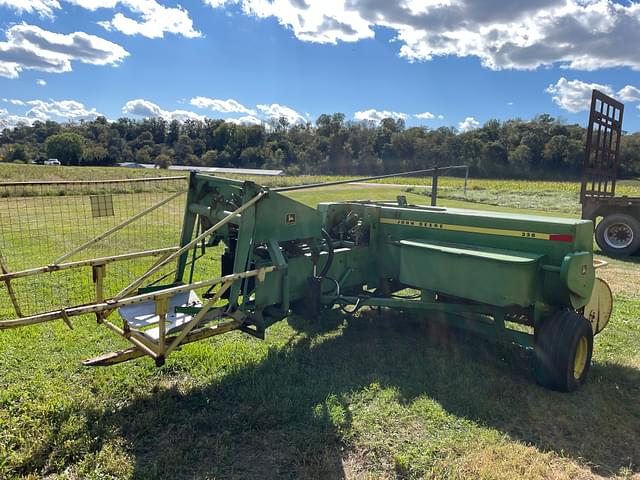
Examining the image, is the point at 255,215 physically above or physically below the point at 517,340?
above

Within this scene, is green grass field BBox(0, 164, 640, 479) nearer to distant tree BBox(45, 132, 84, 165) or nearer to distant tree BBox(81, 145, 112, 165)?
distant tree BBox(81, 145, 112, 165)

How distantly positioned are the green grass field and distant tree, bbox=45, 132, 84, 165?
77.8m

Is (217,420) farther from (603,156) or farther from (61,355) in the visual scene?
(603,156)

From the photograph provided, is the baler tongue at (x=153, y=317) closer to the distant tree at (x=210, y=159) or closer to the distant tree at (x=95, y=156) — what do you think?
the distant tree at (x=210, y=159)

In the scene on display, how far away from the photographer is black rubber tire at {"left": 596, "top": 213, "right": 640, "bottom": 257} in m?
10.6

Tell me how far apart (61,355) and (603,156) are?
421 inches

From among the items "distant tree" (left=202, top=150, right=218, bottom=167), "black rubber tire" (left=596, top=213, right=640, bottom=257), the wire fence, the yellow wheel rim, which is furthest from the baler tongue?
"distant tree" (left=202, top=150, right=218, bottom=167)

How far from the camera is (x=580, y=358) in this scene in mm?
4004

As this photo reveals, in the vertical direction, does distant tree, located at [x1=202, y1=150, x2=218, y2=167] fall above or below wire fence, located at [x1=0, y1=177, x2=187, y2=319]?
above

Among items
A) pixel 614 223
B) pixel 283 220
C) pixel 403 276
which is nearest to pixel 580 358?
pixel 403 276

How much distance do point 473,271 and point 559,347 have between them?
0.89 m

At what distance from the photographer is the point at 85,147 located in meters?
76.2

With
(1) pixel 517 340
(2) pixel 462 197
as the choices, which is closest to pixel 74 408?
(1) pixel 517 340

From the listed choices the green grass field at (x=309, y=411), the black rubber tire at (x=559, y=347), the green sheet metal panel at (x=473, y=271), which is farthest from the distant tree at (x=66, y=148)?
the black rubber tire at (x=559, y=347)
